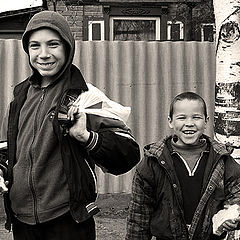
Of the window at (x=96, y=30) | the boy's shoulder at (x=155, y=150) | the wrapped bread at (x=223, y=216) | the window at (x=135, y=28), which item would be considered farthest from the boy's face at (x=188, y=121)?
the window at (x=135, y=28)

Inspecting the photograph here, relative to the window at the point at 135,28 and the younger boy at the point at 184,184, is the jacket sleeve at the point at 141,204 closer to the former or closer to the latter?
the younger boy at the point at 184,184

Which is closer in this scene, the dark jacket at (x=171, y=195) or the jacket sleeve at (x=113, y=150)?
the jacket sleeve at (x=113, y=150)

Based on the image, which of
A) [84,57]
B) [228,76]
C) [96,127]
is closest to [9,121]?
[96,127]

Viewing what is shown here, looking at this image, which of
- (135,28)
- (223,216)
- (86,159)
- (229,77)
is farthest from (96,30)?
(86,159)

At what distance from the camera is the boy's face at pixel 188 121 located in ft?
10.7

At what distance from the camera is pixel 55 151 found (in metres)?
2.77

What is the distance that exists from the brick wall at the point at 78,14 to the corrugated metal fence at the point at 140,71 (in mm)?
3887

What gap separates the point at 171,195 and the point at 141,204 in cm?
23

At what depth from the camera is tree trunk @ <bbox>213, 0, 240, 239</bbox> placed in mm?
4453

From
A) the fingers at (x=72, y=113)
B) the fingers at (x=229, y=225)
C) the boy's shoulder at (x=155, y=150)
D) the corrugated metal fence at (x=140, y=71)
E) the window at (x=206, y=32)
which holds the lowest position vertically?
the fingers at (x=229, y=225)

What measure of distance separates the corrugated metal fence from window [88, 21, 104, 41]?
373 cm

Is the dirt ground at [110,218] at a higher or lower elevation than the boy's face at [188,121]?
lower

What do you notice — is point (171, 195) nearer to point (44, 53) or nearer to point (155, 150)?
point (155, 150)

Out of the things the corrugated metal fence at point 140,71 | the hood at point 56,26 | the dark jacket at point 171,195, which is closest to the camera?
the hood at point 56,26
